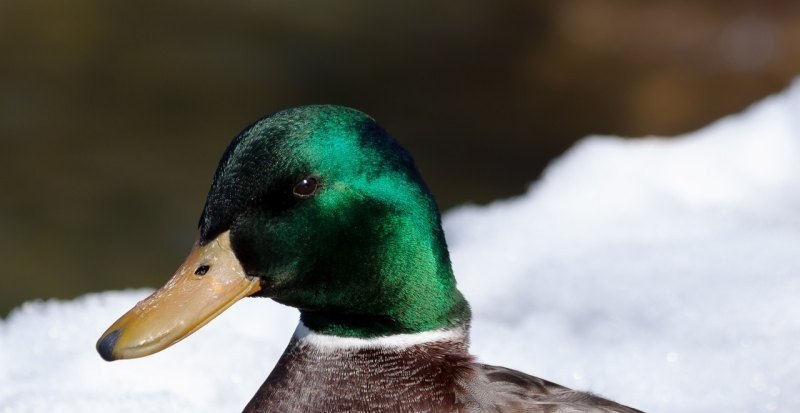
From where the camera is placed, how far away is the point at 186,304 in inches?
90.9

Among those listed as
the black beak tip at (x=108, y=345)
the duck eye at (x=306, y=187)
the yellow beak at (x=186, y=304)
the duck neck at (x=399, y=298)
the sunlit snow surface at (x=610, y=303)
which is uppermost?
the sunlit snow surface at (x=610, y=303)

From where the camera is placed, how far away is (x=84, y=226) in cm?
638

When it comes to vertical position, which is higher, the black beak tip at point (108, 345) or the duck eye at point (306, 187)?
the duck eye at point (306, 187)

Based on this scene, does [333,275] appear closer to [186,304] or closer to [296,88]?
[186,304]

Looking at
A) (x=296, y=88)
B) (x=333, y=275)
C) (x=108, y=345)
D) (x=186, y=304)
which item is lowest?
(x=108, y=345)

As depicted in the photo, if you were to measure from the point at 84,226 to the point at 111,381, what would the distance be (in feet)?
10.6

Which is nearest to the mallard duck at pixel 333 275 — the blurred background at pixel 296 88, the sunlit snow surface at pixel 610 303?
the sunlit snow surface at pixel 610 303

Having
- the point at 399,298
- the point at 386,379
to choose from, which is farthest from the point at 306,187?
the point at 386,379

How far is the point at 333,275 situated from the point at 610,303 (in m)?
1.58

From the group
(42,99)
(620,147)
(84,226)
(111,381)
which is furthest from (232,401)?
(42,99)

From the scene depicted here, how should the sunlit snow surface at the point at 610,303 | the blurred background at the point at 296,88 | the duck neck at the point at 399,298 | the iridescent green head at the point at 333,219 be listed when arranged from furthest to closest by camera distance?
the blurred background at the point at 296,88
the sunlit snow surface at the point at 610,303
the duck neck at the point at 399,298
the iridescent green head at the point at 333,219

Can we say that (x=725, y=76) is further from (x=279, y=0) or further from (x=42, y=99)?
(x=42, y=99)

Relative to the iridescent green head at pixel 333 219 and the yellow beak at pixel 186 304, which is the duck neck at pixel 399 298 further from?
the yellow beak at pixel 186 304

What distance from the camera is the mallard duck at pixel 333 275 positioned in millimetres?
2268
